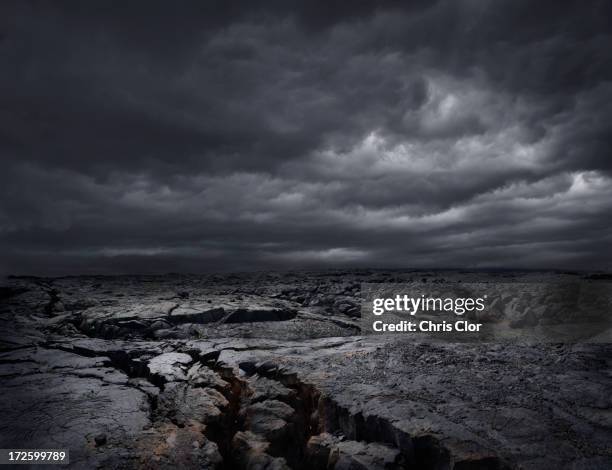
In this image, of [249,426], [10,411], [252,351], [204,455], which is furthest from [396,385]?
[10,411]

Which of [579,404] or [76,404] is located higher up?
[579,404]

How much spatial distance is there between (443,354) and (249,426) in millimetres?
4248

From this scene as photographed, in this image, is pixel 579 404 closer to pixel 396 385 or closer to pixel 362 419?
pixel 396 385

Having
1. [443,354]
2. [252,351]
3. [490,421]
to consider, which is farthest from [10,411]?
[443,354]

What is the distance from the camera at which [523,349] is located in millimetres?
7344

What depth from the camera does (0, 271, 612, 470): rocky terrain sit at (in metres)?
4.07

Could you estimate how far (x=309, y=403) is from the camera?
19.8 feet

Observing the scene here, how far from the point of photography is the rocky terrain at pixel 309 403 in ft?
13.4

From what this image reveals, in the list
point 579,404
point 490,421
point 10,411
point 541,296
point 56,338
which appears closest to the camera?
point 490,421

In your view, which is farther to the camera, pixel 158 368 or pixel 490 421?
pixel 158 368

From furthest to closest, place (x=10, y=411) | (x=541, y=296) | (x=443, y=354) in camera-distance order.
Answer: (x=541, y=296)
(x=443, y=354)
(x=10, y=411)

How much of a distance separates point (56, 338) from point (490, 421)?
11.6 metres

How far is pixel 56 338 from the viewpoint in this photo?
33.7 feet

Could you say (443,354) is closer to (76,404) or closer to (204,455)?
(204,455)
